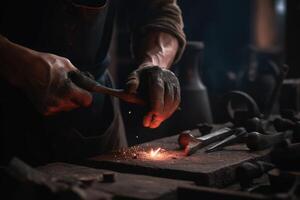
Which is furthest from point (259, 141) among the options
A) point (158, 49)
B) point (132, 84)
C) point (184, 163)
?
point (158, 49)

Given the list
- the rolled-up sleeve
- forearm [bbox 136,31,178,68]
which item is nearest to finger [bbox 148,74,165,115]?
forearm [bbox 136,31,178,68]

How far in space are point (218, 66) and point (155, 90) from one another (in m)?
4.09

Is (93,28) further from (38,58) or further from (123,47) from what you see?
(123,47)

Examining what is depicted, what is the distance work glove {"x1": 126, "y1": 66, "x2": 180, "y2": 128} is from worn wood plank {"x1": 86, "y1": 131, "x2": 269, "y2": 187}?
20 centimetres

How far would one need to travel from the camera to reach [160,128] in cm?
417

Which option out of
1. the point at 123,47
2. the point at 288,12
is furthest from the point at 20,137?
the point at 123,47

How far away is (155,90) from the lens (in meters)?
2.64

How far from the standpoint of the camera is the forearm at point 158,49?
3.14 metres

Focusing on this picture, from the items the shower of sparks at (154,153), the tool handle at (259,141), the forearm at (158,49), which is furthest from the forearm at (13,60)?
the tool handle at (259,141)

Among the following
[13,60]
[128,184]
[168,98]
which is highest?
[13,60]

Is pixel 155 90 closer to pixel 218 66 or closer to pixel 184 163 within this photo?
pixel 184 163

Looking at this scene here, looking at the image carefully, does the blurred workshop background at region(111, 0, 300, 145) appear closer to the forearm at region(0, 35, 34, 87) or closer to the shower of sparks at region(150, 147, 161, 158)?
the shower of sparks at region(150, 147, 161, 158)

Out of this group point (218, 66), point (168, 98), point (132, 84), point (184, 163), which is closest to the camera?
point (184, 163)

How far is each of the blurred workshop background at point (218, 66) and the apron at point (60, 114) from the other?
1.30 feet
